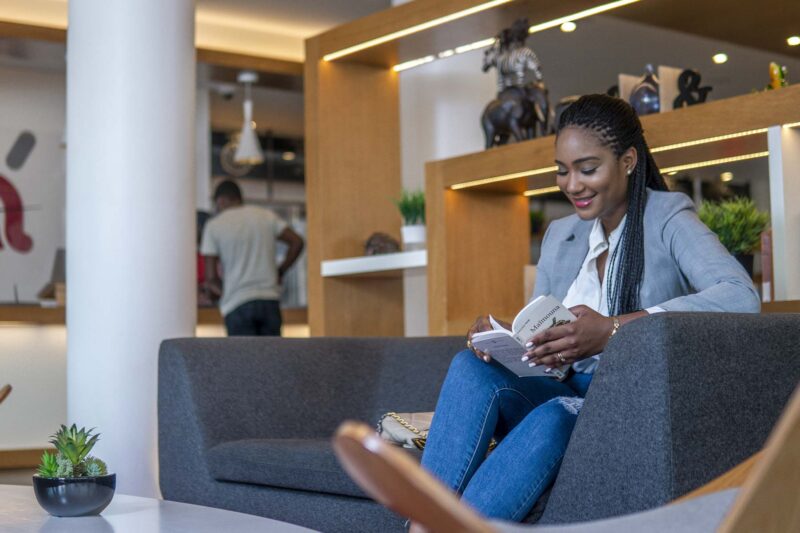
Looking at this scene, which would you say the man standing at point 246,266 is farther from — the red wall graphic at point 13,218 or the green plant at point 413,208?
the red wall graphic at point 13,218

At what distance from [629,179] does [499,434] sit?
0.63 meters

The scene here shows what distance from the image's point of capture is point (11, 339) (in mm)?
6449

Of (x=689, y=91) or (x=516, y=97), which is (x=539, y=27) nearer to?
(x=516, y=97)

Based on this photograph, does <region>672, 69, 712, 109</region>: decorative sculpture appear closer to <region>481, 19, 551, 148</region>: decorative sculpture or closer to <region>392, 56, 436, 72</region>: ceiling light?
<region>481, 19, 551, 148</region>: decorative sculpture

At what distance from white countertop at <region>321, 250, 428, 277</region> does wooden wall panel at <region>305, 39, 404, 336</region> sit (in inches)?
3.1

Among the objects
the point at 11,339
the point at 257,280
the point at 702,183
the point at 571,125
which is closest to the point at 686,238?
the point at 571,125

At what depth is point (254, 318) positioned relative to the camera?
5570mm

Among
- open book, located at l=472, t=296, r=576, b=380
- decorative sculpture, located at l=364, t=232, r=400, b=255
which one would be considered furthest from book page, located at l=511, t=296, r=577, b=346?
Answer: decorative sculpture, located at l=364, t=232, r=400, b=255

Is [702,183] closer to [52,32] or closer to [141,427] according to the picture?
[52,32]

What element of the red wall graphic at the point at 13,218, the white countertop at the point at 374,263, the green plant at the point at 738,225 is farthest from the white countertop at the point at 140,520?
the red wall graphic at the point at 13,218

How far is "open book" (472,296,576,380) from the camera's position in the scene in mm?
2053

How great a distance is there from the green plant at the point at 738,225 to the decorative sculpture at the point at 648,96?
17.3 inches

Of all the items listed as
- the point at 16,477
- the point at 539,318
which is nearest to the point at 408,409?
the point at 539,318

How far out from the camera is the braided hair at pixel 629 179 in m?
2.33
